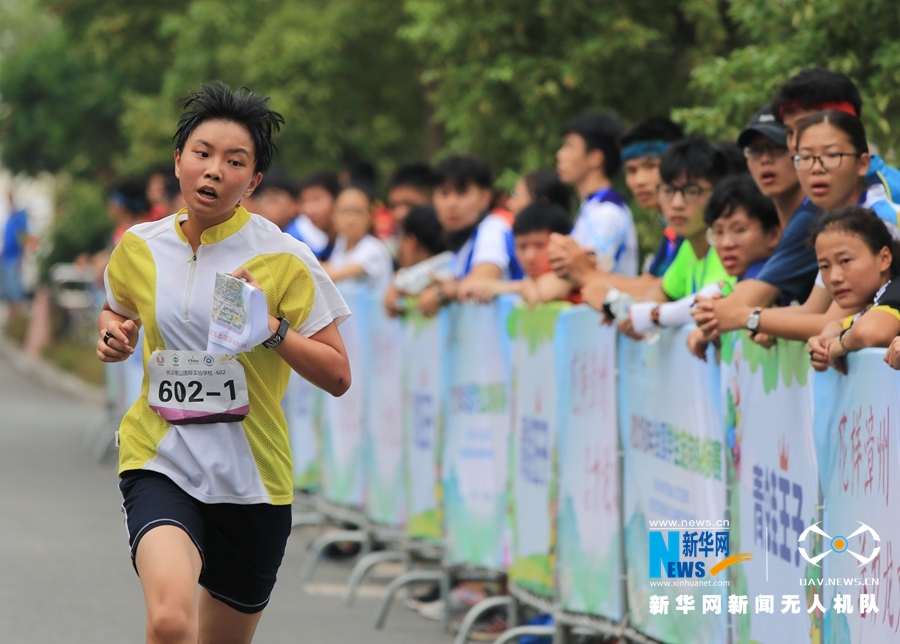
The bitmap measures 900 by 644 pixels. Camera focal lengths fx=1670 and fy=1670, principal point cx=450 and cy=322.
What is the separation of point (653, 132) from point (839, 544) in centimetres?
313

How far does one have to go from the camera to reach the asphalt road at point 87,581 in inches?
308

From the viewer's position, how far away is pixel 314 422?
11305 millimetres

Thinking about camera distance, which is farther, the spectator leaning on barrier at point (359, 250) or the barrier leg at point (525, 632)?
the spectator leaning on barrier at point (359, 250)

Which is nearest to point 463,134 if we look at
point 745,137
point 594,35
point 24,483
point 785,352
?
point 594,35

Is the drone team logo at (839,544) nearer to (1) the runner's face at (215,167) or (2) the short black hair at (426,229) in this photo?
(1) the runner's face at (215,167)

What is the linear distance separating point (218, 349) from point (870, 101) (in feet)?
15.1

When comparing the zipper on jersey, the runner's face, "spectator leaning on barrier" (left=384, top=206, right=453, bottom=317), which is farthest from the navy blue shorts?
"spectator leaning on barrier" (left=384, top=206, right=453, bottom=317)

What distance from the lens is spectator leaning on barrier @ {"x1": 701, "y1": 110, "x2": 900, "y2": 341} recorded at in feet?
17.9

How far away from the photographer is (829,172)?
5.54 meters

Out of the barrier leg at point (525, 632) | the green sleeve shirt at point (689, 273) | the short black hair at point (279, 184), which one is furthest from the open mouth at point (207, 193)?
the short black hair at point (279, 184)

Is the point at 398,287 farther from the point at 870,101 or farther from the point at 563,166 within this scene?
the point at 870,101

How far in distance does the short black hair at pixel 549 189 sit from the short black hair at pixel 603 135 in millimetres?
771

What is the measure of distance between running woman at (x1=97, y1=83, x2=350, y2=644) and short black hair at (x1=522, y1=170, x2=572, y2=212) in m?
4.20

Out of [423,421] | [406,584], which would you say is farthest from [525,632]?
[423,421]
